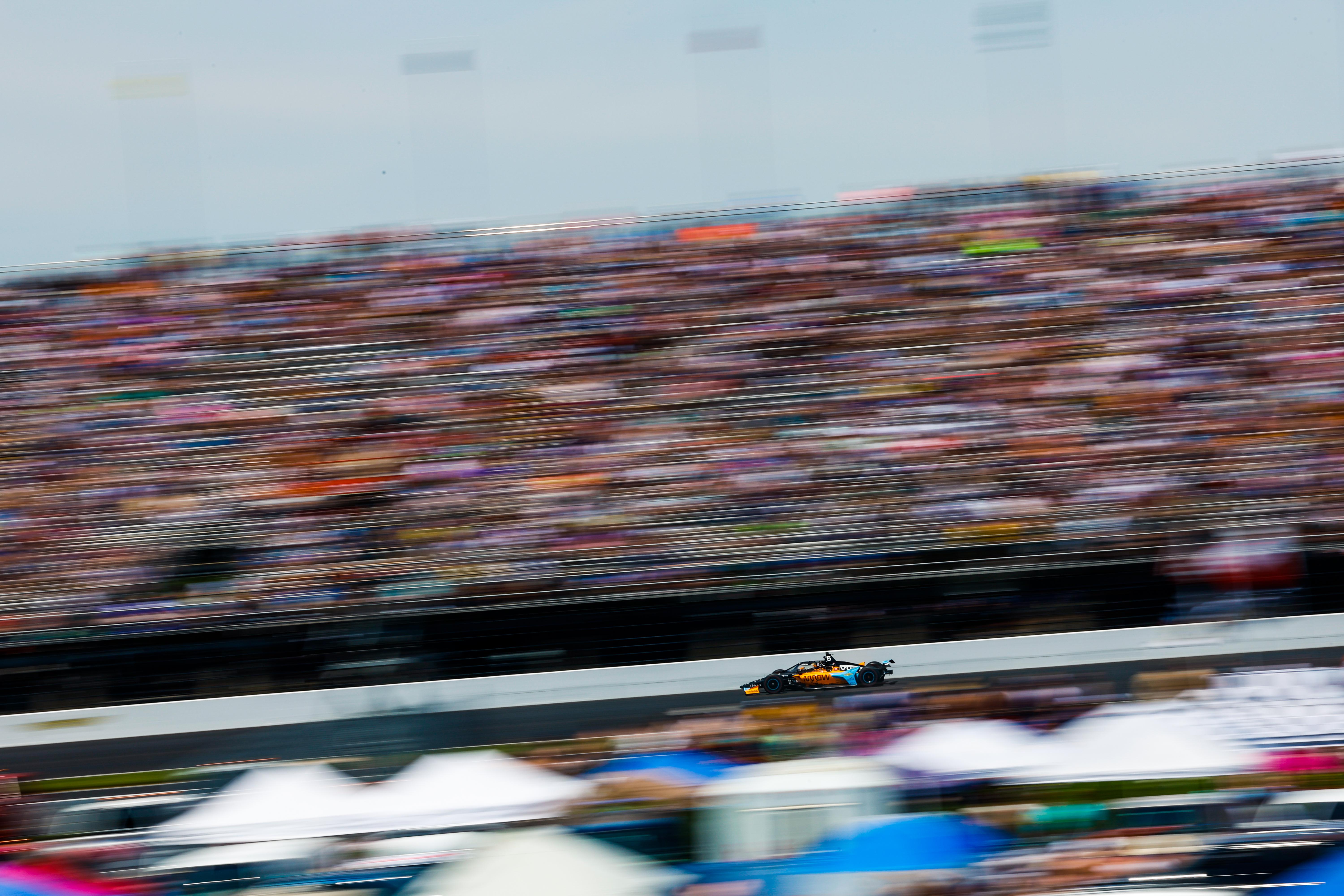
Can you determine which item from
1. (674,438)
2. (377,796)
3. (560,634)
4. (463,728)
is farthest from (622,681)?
(377,796)

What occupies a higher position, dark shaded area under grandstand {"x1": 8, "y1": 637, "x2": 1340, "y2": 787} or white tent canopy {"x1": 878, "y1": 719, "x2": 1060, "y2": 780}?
white tent canopy {"x1": 878, "y1": 719, "x2": 1060, "y2": 780}

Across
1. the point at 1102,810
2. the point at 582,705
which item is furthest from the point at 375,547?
the point at 1102,810

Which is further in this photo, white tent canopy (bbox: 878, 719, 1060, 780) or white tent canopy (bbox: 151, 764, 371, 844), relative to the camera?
white tent canopy (bbox: 151, 764, 371, 844)

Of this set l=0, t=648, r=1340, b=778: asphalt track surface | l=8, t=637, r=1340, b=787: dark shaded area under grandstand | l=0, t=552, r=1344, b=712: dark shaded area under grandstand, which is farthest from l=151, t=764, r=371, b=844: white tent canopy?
l=0, t=552, r=1344, b=712: dark shaded area under grandstand

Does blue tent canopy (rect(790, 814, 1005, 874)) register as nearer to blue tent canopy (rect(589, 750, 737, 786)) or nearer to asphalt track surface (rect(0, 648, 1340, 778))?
blue tent canopy (rect(589, 750, 737, 786))

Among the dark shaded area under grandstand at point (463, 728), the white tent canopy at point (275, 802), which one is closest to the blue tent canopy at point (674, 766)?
the white tent canopy at point (275, 802)

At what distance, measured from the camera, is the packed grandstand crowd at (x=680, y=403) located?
24.1 ft

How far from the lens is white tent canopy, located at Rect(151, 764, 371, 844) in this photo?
4281 millimetres

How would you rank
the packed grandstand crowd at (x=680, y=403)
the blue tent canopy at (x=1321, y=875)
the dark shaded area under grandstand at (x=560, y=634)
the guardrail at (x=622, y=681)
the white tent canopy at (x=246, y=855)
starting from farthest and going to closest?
1. the packed grandstand crowd at (x=680, y=403)
2. the dark shaded area under grandstand at (x=560, y=634)
3. the guardrail at (x=622, y=681)
4. the white tent canopy at (x=246, y=855)
5. the blue tent canopy at (x=1321, y=875)

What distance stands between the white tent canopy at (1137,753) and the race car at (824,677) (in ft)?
7.44

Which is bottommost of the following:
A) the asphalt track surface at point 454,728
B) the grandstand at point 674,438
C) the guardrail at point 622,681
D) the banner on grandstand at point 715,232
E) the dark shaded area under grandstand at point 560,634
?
the asphalt track surface at point 454,728

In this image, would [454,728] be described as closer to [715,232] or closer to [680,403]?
[680,403]

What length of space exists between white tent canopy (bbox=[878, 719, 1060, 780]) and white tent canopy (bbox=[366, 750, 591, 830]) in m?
1.27

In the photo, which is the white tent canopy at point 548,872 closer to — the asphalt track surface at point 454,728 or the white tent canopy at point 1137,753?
the white tent canopy at point 1137,753
